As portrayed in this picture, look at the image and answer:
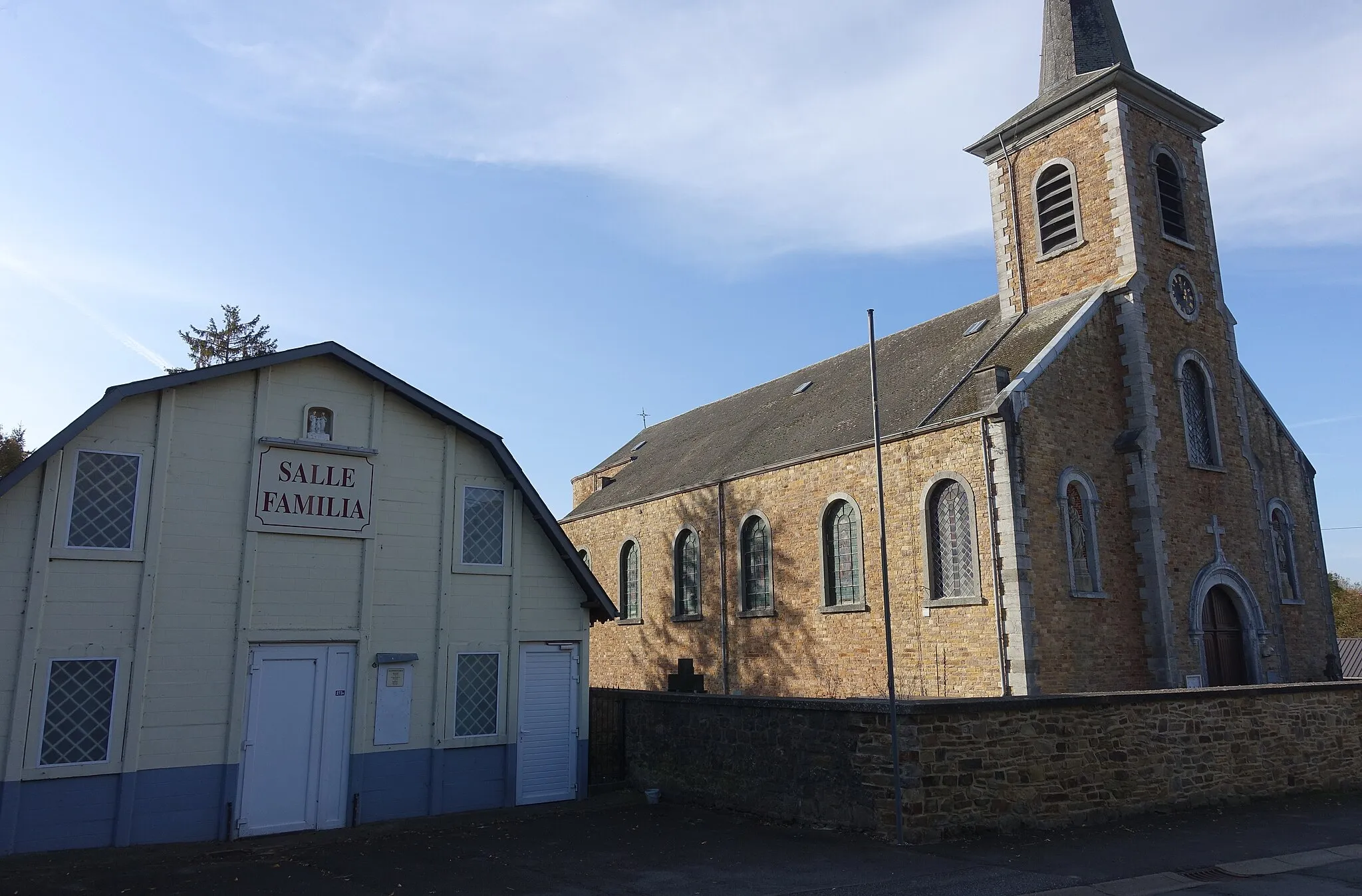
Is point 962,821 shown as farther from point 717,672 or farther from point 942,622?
point 717,672

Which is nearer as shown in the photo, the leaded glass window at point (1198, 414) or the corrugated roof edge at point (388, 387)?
the corrugated roof edge at point (388, 387)

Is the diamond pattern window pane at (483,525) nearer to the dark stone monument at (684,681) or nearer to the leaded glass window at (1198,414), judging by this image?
the dark stone monument at (684,681)

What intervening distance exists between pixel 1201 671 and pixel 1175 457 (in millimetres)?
4455

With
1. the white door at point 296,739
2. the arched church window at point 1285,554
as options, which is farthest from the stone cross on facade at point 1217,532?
the white door at point 296,739

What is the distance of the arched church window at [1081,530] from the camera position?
59.7 ft

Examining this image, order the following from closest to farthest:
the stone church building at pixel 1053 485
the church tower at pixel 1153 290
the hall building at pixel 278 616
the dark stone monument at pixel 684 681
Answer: the hall building at pixel 278 616
the dark stone monument at pixel 684 681
the stone church building at pixel 1053 485
the church tower at pixel 1153 290

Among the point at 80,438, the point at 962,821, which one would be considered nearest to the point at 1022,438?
the point at 962,821

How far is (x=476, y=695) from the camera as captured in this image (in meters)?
13.0

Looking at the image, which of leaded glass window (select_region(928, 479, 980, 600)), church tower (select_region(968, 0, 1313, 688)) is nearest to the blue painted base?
leaded glass window (select_region(928, 479, 980, 600))

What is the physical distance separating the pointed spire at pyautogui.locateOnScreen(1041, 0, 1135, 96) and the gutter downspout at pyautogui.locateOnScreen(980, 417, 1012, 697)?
10.6 meters

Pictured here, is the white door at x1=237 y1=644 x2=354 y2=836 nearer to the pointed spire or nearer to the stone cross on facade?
the stone cross on facade

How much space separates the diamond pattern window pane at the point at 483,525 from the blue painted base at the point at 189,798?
2657mm

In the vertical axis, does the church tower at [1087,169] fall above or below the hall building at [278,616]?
above

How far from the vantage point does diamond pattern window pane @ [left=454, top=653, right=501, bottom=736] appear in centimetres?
1289
